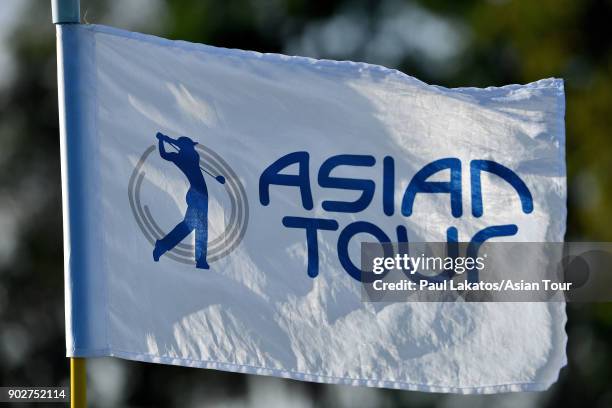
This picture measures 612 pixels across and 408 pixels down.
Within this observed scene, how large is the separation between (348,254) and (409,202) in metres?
0.30

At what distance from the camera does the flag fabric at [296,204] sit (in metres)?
5.70

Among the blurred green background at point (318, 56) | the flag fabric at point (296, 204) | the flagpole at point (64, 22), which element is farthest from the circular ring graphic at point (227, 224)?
the blurred green background at point (318, 56)

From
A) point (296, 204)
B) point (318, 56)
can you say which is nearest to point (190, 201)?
point (296, 204)

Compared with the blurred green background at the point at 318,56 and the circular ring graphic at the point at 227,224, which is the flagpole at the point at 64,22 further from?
the blurred green background at the point at 318,56

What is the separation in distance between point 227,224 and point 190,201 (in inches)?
6.3

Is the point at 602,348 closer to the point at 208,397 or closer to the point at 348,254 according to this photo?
the point at 208,397

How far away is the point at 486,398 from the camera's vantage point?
43.8 ft

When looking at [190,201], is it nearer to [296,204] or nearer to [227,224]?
[227,224]

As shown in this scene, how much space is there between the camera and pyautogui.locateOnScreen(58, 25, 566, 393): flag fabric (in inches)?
225

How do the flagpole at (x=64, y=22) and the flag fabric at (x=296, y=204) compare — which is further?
the flag fabric at (x=296, y=204)

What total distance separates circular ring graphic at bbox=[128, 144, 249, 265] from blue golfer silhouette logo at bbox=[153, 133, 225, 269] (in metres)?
0.02

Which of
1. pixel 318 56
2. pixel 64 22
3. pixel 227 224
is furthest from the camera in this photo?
pixel 318 56

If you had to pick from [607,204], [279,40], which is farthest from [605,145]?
[279,40]

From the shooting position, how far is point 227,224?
19.0 feet
